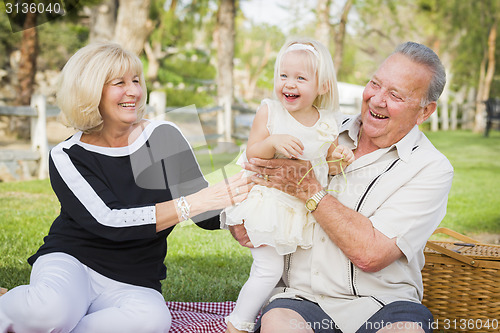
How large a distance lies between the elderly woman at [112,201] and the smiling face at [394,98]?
2.03 ft

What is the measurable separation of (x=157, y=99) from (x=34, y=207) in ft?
13.2

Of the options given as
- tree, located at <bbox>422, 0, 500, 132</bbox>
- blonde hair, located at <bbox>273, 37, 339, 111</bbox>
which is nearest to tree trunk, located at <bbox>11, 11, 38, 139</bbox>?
blonde hair, located at <bbox>273, 37, 339, 111</bbox>

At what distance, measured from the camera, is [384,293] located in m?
2.21

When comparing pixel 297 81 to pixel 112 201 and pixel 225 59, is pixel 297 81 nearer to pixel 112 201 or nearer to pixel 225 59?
pixel 112 201

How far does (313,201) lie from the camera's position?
2174 mm

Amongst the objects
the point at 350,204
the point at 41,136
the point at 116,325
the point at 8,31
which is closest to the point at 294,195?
the point at 350,204

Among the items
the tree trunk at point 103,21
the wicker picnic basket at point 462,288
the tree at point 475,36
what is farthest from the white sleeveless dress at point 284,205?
the tree at point 475,36

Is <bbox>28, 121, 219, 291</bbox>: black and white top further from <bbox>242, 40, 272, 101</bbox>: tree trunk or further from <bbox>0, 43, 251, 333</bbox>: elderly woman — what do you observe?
<bbox>242, 40, 272, 101</bbox>: tree trunk

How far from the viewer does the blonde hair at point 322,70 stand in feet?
7.54

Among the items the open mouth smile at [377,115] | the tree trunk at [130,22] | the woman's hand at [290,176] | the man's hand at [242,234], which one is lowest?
the man's hand at [242,234]

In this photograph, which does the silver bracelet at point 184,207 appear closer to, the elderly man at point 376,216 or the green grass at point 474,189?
the elderly man at point 376,216

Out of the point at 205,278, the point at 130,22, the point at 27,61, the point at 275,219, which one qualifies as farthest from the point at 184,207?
the point at 27,61

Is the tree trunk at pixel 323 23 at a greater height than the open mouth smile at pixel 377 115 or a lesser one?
greater

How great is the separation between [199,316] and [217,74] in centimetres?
1173
